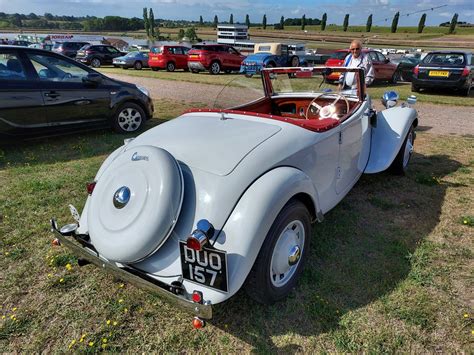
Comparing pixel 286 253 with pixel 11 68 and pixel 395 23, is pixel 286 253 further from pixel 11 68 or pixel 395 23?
pixel 395 23

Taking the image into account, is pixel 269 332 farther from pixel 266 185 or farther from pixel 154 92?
pixel 154 92

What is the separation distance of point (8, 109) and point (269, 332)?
5.13m

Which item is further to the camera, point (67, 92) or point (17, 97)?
point (67, 92)

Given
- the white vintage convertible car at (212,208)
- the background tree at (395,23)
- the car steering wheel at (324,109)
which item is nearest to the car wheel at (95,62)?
the car steering wheel at (324,109)

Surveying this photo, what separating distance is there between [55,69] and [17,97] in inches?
32.1

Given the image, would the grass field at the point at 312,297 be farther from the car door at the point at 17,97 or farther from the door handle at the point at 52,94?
the door handle at the point at 52,94

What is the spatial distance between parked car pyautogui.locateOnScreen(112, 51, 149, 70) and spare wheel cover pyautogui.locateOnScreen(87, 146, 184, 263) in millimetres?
22079

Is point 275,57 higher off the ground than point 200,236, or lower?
lower

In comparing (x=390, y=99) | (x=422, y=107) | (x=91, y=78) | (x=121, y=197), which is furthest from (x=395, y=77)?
(x=121, y=197)

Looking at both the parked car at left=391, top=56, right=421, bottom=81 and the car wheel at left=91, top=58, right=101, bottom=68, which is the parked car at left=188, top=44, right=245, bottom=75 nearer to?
the car wheel at left=91, top=58, right=101, bottom=68

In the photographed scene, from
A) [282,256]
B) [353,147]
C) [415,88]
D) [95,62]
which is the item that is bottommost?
[95,62]

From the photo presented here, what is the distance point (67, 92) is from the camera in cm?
587

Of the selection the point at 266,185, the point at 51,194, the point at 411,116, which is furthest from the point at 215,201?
the point at 411,116

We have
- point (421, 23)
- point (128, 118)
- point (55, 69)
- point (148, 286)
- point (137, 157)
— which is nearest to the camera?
point (148, 286)
